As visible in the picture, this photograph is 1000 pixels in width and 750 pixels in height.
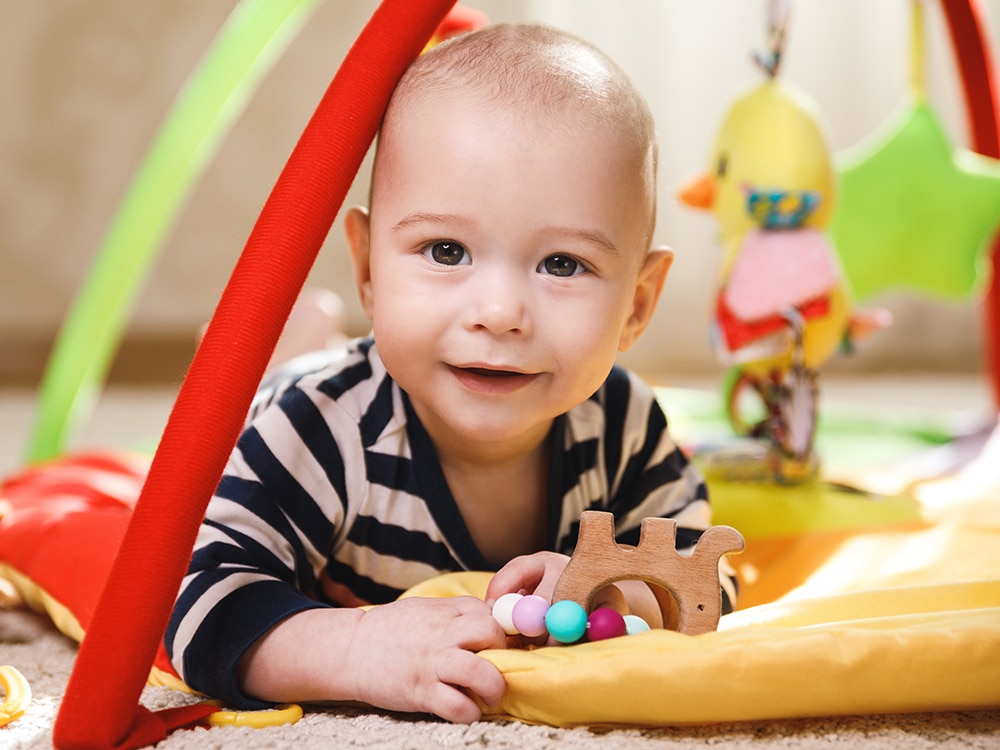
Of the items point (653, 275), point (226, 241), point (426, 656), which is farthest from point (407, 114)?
point (226, 241)

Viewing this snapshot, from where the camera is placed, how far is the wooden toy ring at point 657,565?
600 millimetres

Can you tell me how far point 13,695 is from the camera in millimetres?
638

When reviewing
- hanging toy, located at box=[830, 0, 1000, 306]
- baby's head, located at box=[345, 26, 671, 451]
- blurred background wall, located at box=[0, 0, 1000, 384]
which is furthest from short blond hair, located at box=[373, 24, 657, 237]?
blurred background wall, located at box=[0, 0, 1000, 384]

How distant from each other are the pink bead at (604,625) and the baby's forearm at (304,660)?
0.41 ft

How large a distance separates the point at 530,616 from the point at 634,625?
0.22ft

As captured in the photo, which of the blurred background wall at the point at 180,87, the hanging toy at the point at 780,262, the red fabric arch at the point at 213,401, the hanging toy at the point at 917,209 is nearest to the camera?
the red fabric arch at the point at 213,401

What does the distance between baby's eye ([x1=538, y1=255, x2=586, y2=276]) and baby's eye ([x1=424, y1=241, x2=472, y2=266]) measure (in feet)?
0.15

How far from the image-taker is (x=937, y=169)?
1.28m

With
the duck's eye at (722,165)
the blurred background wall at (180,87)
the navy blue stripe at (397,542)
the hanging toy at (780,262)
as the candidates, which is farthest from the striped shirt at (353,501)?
the blurred background wall at (180,87)

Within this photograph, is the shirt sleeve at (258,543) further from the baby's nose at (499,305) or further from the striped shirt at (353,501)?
the baby's nose at (499,305)

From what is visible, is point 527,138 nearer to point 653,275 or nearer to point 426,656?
point 653,275

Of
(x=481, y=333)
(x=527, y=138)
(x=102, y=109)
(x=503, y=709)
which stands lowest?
(x=503, y=709)

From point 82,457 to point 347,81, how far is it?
0.69 m

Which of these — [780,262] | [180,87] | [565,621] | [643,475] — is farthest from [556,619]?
[180,87]
